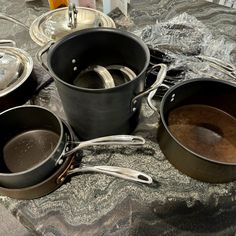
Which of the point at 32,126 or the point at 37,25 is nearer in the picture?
the point at 32,126

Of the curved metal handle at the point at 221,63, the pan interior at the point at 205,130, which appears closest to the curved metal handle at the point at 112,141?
the pan interior at the point at 205,130

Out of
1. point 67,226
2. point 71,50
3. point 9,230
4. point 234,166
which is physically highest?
point 71,50

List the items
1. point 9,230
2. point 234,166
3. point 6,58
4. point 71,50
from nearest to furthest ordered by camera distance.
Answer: point 234,166 < point 71,50 < point 6,58 < point 9,230

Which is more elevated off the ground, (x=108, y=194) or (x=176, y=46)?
(x=176, y=46)

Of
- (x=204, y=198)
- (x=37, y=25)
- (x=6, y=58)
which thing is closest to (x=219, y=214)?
(x=204, y=198)

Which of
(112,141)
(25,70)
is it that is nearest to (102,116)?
(112,141)

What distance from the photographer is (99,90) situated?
423mm

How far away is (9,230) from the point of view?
1033 millimetres

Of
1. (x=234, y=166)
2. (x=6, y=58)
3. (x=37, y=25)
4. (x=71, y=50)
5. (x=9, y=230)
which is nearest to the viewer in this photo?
(x=234, y=166)

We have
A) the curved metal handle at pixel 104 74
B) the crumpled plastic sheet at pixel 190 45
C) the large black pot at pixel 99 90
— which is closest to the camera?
the large black pot at pixel 99 90

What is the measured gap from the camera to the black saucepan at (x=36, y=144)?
461 mm

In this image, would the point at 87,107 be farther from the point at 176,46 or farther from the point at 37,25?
the point at 37,25

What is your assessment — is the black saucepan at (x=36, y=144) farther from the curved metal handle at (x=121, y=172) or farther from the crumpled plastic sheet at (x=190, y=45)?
the crumpled plastic sheet at (x=190, y=45)

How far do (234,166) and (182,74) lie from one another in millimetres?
293
